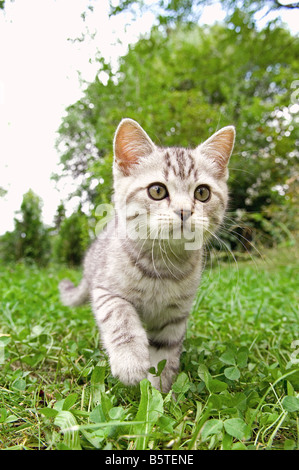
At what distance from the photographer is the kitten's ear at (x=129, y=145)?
156 cm

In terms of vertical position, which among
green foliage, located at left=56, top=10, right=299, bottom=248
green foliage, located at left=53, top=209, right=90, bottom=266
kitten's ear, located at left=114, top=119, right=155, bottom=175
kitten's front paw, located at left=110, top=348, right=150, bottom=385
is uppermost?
green foliage, located at left=56, top=10, right=299, bottom=248

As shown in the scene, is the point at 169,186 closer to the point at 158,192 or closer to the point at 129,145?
the point at 158,192

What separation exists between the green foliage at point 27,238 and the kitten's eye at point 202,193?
6.29 m

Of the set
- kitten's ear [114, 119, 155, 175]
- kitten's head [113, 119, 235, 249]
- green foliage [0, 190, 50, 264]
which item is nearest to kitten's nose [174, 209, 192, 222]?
kitten's head [113, 119, 235, 249]

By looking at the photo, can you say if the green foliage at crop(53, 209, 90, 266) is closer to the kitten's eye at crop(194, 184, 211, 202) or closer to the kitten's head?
the kitten's head

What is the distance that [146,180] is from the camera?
1497mm

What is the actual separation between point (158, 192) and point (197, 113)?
14.0ft

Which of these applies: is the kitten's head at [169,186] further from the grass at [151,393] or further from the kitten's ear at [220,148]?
the grass at [151,393]

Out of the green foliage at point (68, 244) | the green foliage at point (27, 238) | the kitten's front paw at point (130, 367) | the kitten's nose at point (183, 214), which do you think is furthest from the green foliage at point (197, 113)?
the kitten's front paw at point (130, 367)

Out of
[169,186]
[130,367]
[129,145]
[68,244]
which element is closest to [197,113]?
[68,244]

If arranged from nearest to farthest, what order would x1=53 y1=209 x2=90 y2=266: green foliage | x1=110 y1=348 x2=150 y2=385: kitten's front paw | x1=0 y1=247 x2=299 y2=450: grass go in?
1. x1=0 y1=247 x2=299 y2=450: grass
2. x1=110 y1=348 x2=150 y2=385: kitten's front paw
3. x1=53 y1=209 x2=90 y2=266: green foliage

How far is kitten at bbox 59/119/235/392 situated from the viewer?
4.42 ft

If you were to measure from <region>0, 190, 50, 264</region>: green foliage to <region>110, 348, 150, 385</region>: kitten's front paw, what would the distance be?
6.44 m
